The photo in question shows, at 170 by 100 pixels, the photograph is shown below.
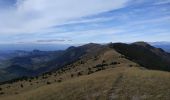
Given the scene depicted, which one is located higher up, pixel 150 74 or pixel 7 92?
pixel 150 74

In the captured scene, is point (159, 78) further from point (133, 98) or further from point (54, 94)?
point (54, 94)

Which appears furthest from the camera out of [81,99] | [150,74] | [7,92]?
[7,92]

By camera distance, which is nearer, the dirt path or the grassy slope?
the grassy slope

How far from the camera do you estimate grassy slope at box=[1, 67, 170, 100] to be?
143 ft

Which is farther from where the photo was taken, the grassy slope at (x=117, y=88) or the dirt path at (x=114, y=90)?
the dirt path at (x=114, y=90)

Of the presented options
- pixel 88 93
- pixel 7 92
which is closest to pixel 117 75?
pixel 88 93

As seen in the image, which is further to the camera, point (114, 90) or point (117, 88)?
point (117, 88)

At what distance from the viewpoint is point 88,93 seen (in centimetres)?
4862

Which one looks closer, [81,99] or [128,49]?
[81,99]

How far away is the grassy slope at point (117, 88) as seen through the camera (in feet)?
143

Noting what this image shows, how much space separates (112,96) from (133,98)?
3422mm

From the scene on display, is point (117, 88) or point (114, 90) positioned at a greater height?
point (117, 88)

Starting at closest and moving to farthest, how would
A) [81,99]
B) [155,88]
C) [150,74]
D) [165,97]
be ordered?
[165,97], [155,88], [81,99], [150,74]

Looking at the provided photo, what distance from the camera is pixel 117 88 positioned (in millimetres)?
47094
